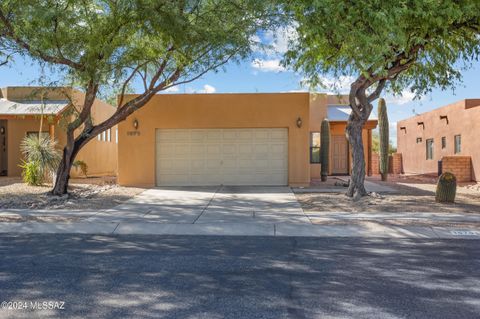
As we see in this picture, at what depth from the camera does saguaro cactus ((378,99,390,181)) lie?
1996cm

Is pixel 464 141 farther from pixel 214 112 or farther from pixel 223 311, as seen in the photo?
pixel 223 311

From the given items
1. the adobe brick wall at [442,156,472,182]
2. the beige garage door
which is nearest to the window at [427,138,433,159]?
the adobe brick wall at [442,156,472,182]

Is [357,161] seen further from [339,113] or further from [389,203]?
[339,113]

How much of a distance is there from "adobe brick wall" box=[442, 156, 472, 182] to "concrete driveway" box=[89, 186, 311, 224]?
9048 millimetres

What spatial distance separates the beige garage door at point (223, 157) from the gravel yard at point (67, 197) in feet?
6.35

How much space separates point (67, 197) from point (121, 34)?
5.17 m

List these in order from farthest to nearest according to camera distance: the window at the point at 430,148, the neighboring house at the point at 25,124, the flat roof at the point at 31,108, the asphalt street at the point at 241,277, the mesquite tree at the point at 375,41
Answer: the window at the point at 430,148 < the neighboring house at the point at 25,124 < the flat roof at the point at 31,108 < the mesquite tree at the point at 375,41 < the asphalt street at the point at 241,277

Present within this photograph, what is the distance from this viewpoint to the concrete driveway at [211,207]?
10062 mm

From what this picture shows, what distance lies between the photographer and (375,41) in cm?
1004

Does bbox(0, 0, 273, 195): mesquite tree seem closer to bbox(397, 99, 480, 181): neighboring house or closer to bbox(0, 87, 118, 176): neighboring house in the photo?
bbox(0, 87, 118, 176): neighboring house

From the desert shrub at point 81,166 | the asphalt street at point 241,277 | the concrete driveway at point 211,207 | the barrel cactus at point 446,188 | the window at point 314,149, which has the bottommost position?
the asphalt street at point 241,277

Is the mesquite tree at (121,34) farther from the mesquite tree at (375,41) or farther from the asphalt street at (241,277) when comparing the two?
the asphalt street at (241,277)

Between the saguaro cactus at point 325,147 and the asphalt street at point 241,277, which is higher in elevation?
the saguaro cactus at point 325,147

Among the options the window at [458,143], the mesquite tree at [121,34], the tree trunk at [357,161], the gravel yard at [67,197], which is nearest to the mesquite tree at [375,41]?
the tree trunk at [357,161]
